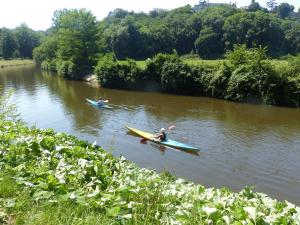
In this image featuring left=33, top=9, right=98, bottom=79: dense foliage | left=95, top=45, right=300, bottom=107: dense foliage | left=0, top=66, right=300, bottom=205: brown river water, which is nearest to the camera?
left=0, top=66, right=300, bottom=205: brown river water

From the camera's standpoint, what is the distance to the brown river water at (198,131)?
15.9 m

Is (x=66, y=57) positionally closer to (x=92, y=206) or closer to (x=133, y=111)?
(x=133, y=111)

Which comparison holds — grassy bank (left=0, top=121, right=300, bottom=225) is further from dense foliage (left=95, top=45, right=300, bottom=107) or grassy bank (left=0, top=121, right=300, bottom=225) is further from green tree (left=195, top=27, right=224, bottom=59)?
green tree (left=195, top=27, right=224, bottom=59)

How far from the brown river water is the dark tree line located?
63.8 meters

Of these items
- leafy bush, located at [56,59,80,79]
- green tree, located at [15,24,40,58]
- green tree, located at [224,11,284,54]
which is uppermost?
green tree, located at [224,11,284,54]

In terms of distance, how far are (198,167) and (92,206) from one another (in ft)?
43.3

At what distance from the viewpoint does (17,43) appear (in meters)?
100

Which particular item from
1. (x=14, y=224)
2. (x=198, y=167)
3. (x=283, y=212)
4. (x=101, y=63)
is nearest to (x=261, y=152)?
(x=198, y=167)

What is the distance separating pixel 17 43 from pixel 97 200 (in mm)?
103976

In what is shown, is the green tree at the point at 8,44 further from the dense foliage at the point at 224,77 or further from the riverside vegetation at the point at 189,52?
the dense foliage at the point at 224,77

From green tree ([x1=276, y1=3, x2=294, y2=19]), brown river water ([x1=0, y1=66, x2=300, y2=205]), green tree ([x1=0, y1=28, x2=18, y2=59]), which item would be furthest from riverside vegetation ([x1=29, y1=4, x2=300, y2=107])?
green tree ([x1=276, y1=3, x2=294, y2=19])

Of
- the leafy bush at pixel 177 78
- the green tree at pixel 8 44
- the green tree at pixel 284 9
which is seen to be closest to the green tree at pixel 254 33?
the leafy bush at pixel 177 78

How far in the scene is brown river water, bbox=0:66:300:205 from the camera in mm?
15898

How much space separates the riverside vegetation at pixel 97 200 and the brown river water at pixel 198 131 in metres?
3.79
